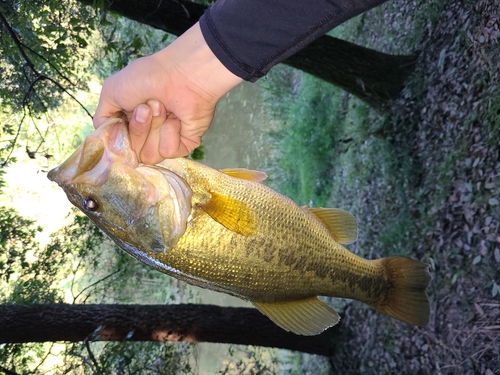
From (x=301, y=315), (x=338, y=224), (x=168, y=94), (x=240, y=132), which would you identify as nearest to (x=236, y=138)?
(x=240, y=132)

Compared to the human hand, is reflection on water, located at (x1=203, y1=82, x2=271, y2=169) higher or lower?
higher

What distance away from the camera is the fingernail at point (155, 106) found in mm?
1550

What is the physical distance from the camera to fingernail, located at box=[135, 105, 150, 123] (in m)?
1.52

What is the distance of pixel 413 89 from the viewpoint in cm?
418

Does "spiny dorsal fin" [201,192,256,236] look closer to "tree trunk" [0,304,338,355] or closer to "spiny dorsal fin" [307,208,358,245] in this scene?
"spiny dorsal fin" [307,208,358,245]

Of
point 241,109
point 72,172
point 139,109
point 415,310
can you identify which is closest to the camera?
point 139,109

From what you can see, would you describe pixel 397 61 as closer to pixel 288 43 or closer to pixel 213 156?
pixel 288 43

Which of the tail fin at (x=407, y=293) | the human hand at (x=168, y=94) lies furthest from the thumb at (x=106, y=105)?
the tail fin at (x=407, y=293)

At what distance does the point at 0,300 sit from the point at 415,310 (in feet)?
17.8

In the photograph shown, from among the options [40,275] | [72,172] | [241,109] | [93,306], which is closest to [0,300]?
[40,275]

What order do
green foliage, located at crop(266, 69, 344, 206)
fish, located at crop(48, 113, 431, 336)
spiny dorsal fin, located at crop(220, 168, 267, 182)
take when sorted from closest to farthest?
fish, located at crop(48, 113, 431, 336)
spiny dorsal fin, located at crop(220, 168, 267, 182)
green foliage, located at crop(266, 69, 344, 206)

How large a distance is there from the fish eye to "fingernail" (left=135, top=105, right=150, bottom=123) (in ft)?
1.26

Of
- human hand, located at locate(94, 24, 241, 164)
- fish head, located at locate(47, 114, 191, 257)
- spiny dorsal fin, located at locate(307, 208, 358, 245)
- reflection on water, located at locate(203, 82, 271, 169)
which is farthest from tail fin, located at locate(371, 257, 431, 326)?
reflection on water, located at locate(203, 82, 271, 169)

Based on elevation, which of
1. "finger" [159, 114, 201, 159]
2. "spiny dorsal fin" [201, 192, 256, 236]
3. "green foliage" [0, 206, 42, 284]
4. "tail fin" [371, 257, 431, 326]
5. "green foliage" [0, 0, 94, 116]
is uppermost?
"green foliage" [0, 0, 94, 116]
